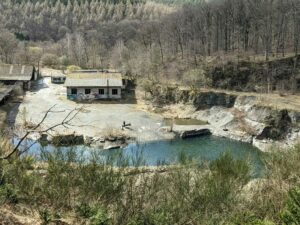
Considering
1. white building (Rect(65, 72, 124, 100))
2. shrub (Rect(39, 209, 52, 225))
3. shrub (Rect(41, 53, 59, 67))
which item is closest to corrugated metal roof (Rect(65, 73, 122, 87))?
white building (Rect(65, 72, 124, 100))

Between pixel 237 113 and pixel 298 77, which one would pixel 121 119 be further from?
pixel 298 77

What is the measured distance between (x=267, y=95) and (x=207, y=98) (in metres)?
7.05

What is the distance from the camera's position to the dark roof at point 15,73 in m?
62.9

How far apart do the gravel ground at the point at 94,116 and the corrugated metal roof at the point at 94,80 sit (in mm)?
2414

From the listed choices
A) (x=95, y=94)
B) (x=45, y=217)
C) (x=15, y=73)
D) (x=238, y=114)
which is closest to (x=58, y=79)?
(x=15, y=73)

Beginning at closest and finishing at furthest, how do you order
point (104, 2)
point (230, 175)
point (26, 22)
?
1. point (230, 175)
2. point (26, 22)
3. point (104, 2)

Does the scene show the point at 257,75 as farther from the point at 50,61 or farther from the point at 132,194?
the point at 132,194

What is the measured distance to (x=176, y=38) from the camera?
269 ft

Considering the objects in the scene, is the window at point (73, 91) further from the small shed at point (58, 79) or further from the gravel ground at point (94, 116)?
the small shed at point (58, 79)

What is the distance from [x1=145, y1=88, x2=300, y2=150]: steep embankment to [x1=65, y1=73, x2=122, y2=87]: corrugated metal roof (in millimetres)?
6793

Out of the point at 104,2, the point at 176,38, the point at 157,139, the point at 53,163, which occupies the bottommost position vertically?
the point at 157,139

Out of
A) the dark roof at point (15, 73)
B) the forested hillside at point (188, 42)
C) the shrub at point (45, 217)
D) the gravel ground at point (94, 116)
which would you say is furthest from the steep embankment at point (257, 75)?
the shrub at point (45, 217)

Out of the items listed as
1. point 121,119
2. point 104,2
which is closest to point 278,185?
point 121,119

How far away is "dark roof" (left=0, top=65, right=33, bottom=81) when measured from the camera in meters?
62.9
